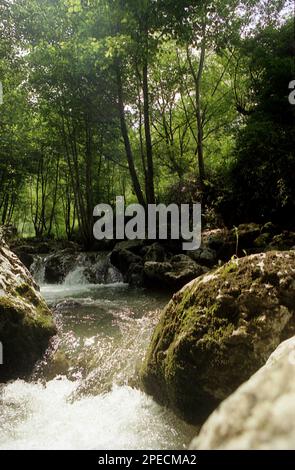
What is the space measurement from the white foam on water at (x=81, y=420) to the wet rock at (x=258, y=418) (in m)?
2.64

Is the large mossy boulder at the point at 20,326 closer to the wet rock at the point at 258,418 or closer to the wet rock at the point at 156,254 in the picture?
the wet rock at the point at 258,418

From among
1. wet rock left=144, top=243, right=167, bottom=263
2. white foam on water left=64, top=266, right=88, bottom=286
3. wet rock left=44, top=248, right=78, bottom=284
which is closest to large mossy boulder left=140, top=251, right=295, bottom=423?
wet rock left=144, top=243, right=167, bottom=263

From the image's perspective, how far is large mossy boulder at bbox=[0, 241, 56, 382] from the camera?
5.03 meters

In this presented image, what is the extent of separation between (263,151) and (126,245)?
7.07 metres

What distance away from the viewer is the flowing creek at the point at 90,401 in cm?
342

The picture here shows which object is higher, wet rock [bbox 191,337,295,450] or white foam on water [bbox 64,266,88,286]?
wet rock [bbox 191,337,295,450]

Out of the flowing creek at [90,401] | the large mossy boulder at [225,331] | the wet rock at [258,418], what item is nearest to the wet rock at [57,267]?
the flowing creek at [90,401]

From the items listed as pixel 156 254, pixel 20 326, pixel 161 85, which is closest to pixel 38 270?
pixel 156 254

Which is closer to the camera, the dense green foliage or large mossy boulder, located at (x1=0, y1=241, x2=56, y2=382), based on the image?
large mossy boulder, located at (x1=0, y1=241, x2=56, y2=382)

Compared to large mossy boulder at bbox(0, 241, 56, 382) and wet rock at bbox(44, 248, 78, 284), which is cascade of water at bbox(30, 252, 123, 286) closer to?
wet rock at bbox(44, 248, 78, 284)

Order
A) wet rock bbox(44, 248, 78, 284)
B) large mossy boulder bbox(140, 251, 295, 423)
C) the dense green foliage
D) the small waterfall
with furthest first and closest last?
the small waterfall < wet rock bbox(44, 248, 78, 284) < the dense green foliage < large mossy boulder bbox(140, 251, 295, 423)

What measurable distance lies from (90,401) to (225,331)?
2.09 meters

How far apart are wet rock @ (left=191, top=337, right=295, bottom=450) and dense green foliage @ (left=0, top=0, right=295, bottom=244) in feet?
32.8
